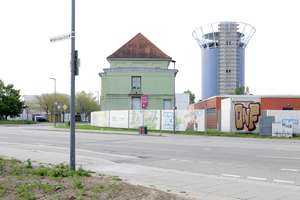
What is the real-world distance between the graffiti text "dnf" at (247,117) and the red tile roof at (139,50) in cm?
3125

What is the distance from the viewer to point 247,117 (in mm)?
27984

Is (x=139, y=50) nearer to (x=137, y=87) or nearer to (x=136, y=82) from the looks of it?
(x=136, y=82)

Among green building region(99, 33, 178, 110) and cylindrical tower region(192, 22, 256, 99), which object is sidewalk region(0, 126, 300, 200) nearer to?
green building region(99, 33, 178, 110)

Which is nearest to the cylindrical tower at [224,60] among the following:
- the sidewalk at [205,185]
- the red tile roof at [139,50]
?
the red tile roof at [139,50]

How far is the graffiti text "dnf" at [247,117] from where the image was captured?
2792 cm

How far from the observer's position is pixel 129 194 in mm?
5660

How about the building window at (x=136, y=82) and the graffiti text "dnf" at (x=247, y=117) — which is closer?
the graffiti text "dnf" at (x=247, y=117)

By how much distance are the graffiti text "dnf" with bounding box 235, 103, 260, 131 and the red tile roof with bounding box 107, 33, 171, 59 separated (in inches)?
1230

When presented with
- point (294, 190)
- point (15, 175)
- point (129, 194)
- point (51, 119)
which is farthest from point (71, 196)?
point (51, 119)

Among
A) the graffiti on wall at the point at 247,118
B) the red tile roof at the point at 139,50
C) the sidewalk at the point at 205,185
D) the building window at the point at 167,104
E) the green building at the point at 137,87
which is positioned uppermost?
the red tile roof at the point at 139,50

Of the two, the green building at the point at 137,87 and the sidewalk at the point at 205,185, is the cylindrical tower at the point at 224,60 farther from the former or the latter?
the sidewalk at the point at 205,185

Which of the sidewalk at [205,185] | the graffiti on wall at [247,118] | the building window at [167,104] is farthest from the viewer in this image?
the building window at [167,104]

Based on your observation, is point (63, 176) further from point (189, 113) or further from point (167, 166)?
point (189, 113)

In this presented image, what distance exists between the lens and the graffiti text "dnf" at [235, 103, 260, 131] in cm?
2792
